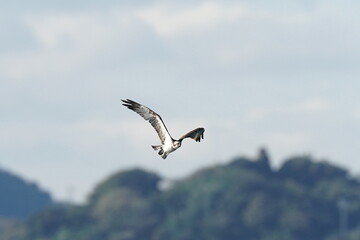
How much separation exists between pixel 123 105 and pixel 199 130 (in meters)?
2.13

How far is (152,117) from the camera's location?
4684 centimetres

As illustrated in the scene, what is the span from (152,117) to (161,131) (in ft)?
1.61

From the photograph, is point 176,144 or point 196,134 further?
point 196,134

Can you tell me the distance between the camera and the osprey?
45900 mm

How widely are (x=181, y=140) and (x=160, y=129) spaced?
72cm

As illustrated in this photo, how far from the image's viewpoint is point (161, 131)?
153ft

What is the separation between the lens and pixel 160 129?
153ft

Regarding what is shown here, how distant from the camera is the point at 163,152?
4550 centimetres

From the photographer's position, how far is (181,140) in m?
46.2

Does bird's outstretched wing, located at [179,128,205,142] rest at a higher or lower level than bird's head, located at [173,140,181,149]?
higher

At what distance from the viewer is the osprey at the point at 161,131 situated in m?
45.9

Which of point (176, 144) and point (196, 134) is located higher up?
point (196, 134)

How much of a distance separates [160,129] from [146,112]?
0.71 metres

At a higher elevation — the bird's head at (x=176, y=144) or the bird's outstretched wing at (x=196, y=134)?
the bird's outstretched wing at (x=196, y=134)
